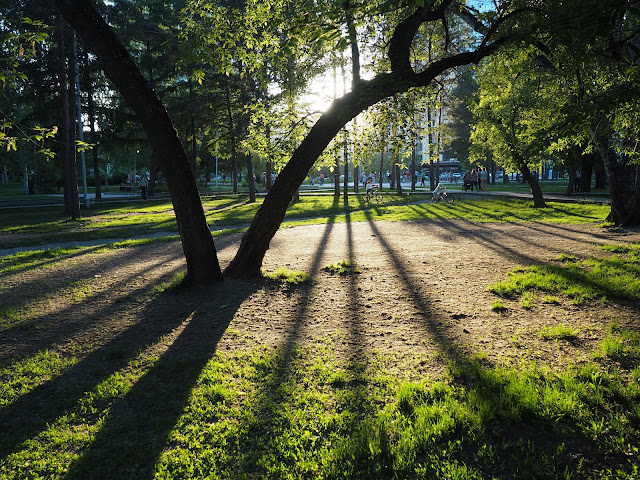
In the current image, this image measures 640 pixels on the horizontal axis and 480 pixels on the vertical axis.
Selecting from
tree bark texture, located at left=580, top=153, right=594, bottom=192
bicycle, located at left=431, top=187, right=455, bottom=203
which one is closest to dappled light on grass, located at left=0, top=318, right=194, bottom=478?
bicycle, located at left=431, top=187, right=455, bottom=203

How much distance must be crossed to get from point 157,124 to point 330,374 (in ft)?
14.3

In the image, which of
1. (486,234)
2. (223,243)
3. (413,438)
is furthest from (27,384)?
(486,234)

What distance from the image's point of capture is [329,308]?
527cm

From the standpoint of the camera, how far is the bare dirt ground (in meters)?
4.11

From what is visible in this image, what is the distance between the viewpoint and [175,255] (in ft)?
29.3

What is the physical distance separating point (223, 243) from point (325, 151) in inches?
186

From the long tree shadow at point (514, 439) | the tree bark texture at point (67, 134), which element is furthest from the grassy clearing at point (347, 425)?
the tree bark texture at point (67, 134)

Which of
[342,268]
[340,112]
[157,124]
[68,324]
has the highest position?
[340,112]

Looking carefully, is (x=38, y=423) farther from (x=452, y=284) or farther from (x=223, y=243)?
(x=223, y=243)

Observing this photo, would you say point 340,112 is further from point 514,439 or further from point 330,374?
point 514,439

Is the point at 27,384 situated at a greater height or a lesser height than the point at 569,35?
lesser

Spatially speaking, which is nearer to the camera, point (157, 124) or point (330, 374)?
point (330, 374)

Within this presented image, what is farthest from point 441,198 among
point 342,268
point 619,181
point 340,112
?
point 340,112

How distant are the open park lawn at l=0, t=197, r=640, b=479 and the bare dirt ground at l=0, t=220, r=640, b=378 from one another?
32 mm
